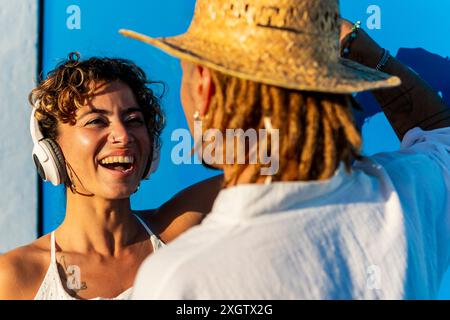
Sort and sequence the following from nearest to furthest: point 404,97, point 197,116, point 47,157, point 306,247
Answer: point 306,247
point 197,116
point 404,97
point 47,157

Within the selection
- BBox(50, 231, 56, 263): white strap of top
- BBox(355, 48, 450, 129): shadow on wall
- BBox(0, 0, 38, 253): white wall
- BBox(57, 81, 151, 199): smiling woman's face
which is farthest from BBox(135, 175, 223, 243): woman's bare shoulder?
BBox(355, 48, 450, 129): shadow on wall

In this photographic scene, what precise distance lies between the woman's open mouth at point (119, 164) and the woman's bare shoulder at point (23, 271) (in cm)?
31

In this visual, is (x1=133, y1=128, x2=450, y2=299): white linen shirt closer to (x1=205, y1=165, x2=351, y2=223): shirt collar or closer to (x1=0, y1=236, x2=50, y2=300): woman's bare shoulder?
(x1=205, y1=165, x2=351, y2=223): shirt collar

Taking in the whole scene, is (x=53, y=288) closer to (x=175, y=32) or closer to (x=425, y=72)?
(x=175, y=32)

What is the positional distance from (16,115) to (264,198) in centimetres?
132

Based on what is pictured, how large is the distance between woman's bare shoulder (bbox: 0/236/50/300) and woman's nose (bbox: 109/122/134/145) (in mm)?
384

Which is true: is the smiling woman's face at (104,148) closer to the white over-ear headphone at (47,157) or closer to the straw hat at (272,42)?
the white over-ear headphone at (47,157)

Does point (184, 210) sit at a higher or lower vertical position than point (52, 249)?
higher

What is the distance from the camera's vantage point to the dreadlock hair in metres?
1.02

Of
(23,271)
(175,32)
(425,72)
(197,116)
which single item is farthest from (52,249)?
(425,72)

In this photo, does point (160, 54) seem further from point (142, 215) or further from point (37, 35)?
point (142, 215)

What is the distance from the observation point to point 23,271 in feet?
5.99

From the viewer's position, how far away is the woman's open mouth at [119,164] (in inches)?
74.1
